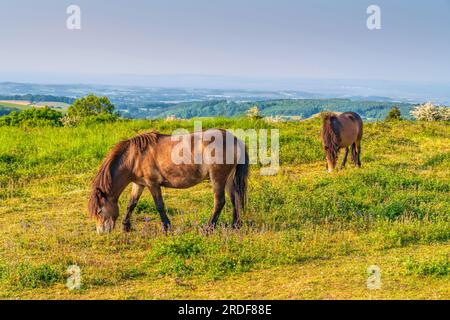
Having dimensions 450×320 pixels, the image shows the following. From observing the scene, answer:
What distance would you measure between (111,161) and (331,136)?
622 cm

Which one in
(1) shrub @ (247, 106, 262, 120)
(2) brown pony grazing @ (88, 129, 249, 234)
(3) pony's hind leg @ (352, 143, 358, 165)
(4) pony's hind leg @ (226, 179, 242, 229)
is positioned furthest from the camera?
(1) shrub @ (247, 106, 262, 120)

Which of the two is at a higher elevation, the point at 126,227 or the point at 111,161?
the point at 111,161

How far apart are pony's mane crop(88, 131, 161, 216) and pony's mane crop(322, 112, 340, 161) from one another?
5.33 metres

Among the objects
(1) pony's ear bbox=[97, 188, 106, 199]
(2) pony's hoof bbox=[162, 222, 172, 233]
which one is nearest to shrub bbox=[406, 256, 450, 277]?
(2) pony's hoof bbox=[162, 222, 172, 233]

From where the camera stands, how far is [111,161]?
763 cm

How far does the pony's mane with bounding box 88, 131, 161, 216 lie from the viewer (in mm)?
7410

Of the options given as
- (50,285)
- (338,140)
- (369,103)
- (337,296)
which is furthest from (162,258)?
(369,103)

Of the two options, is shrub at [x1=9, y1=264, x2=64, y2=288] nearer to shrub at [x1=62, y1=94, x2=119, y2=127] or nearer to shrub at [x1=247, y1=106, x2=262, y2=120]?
shrub at [x1=247, y1=106, x2=262, y2=120]

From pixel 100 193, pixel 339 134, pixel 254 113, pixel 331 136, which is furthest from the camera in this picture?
pixel 254 113

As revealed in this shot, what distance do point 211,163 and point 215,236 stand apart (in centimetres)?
123

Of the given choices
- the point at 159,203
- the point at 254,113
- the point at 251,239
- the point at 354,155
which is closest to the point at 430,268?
the point at 251,239

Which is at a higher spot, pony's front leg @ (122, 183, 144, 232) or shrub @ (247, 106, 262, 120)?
shrub @ (247, 106, 262, 120)

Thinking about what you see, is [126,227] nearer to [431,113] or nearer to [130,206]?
[130,206]

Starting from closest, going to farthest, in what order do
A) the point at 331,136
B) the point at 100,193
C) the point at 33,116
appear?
the point at 100,193 < the point at 331,136 < the point at 33,116
